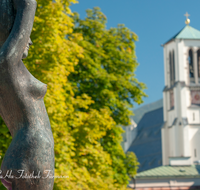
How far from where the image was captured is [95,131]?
14984 mm

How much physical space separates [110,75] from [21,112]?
1674cm

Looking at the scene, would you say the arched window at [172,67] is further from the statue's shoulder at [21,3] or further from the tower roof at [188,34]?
the statue's shoulder at [21,3]

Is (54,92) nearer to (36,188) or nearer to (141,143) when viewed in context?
(36,188)

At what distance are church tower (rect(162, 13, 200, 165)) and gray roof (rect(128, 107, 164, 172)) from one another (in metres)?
5.53

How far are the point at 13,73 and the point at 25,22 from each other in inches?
20.2

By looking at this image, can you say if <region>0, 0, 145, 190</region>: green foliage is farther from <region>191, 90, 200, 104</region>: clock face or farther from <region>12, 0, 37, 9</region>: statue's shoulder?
<region>191, 90, 200, 104</region>: clock face

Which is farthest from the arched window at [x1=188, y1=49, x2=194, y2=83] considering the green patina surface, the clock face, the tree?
the tree

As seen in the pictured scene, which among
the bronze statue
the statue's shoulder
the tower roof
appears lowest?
the bronze statue

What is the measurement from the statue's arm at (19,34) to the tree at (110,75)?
14.2 m

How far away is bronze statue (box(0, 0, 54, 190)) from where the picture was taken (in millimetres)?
3865

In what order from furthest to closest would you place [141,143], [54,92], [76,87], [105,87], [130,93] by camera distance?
[141,143]
[130,93]
[105,87]
[76,87]
[54,92]

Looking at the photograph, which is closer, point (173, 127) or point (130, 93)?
point (130, 93)

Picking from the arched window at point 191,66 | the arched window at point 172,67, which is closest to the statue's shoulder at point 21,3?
the arched window at point 191,66

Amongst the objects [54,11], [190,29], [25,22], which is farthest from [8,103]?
[190,29]
